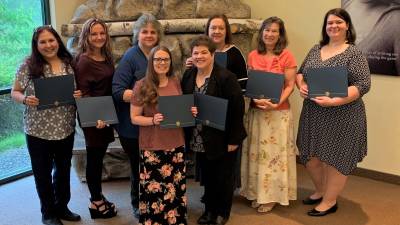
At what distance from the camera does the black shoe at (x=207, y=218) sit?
2973 mm

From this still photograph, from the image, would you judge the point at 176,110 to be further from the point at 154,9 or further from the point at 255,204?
the point at 154,9

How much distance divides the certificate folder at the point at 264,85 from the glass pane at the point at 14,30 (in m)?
2.14

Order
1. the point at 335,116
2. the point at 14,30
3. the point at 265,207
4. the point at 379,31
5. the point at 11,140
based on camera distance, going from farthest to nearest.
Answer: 1. the point at 11,140
2. the point at 14,30
3. the point at 379,31
4. the point at 265,207
5. the point at 335,116

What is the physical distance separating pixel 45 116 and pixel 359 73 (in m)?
1.90

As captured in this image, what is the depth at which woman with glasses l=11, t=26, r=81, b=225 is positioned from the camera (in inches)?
105

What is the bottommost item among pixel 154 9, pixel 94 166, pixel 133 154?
pixel 94 166

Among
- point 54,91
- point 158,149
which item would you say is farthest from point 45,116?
point 158,149

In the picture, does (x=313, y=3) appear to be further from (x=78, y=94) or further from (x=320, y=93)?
(x=78, y=94)

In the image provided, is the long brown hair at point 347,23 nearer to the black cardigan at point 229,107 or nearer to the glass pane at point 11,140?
the black cardigan at point 229,107

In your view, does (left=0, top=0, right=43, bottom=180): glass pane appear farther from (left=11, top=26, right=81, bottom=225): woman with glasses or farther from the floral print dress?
the floral print dress

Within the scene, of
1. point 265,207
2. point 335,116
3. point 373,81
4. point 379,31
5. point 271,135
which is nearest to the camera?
point 335,116

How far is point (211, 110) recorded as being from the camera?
2566mm

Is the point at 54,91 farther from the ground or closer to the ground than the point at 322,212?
farther from the ground

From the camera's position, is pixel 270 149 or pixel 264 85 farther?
pixel 270 149
